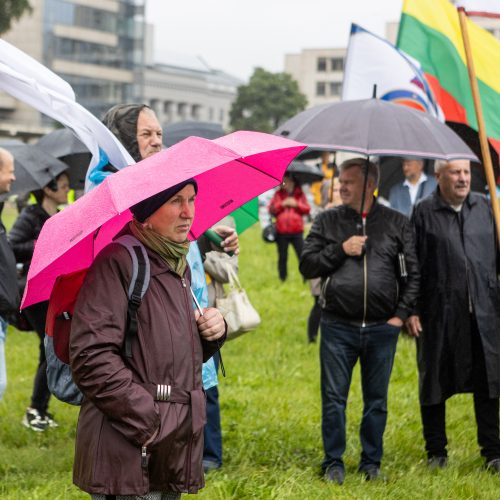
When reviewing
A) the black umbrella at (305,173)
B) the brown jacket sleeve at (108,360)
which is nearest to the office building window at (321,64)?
the black umbrella at (305,173)

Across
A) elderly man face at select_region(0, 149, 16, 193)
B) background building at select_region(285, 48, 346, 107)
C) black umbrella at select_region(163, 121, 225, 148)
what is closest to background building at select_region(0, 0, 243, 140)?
background building at select_region(285, 48, 346, 107)

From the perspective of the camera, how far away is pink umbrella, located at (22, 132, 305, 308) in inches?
140

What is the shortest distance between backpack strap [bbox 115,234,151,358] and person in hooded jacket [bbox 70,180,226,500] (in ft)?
0.06

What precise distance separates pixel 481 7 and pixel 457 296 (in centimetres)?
184

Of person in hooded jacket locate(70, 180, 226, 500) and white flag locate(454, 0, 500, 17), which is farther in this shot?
white flag locate(454, 0, 500, 17)

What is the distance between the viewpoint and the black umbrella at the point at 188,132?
9.55m

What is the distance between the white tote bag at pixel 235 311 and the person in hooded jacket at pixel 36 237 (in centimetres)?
197

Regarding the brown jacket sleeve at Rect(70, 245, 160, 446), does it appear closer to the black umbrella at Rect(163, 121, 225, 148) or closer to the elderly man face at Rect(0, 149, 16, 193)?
the elderly man face at Rect(0, 149, 16, 193)

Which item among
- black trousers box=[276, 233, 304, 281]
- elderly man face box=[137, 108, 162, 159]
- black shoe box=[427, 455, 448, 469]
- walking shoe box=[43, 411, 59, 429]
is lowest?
walking shoe box=[43, 411, 59, 429]

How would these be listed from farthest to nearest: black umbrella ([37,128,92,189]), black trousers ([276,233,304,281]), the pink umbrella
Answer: black trousers ([276,233,304,281]) → black umbrella ([37,128,92,189]) → the pink umbrella

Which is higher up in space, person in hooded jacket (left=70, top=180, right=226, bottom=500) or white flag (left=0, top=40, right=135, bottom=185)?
white flag (left=0, top=40, right=135, bottom=185)

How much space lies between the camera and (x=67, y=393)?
14.1 feet

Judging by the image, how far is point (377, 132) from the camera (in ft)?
19.4

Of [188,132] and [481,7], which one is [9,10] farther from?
[481,7]
